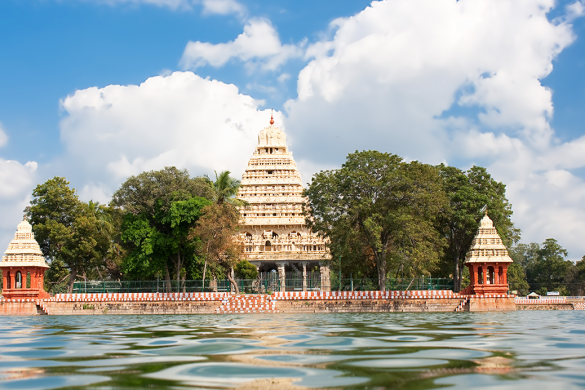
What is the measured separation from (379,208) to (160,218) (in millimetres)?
18819

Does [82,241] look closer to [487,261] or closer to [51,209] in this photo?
[51,209]

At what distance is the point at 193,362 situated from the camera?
9.76 m

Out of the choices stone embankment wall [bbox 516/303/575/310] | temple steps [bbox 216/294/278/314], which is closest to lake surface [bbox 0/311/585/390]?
temple steps [bbox 216/294/278/314]

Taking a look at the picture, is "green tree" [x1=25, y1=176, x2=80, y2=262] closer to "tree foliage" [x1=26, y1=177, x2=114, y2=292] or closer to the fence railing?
"tree foliage" [x1=26, y1=177, x2=114, y2=292]

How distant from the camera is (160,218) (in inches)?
1949

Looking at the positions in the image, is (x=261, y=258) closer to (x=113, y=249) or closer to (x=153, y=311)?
(x=113, y=249)

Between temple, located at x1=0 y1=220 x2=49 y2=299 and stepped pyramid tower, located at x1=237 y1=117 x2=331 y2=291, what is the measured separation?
1055 inches

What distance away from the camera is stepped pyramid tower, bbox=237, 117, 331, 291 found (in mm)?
65062

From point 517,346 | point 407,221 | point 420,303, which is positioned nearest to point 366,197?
point 407,221

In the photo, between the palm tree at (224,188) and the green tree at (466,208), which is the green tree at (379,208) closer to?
the green tree at (466,208)

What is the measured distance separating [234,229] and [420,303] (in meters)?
14.7

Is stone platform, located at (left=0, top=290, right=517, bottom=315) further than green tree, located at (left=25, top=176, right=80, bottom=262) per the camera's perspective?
No

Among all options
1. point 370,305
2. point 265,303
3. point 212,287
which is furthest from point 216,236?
point 370,305

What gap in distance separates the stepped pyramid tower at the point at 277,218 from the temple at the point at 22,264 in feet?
87.9
